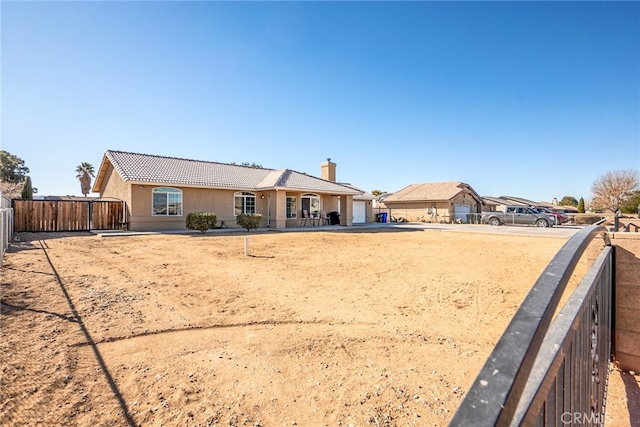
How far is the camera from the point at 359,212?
3112cm

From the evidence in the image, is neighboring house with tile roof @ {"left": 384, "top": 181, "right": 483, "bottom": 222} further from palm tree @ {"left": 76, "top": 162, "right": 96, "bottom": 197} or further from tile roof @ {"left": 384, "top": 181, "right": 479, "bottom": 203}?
palm tree @ {"left": 76, "top": 162, "right": 96, "bottom": 197}

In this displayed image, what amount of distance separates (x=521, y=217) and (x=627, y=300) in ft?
85.3

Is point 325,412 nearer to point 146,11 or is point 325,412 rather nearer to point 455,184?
point 146,11

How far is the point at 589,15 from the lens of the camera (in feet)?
33.8

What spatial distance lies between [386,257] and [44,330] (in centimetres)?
839

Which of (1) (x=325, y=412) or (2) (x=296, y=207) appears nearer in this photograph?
(1) (x=325, y=412)

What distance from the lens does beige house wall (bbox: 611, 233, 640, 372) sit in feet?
10.8

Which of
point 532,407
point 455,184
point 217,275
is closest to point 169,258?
point 217,275

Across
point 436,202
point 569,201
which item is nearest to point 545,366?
point 436,202

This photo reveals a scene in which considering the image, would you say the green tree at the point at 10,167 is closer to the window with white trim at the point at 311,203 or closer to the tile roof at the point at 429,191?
the window with white trim at the point at 311,203

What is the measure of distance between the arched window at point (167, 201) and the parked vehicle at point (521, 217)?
25.1m

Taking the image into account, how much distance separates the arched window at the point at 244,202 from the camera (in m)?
21.5

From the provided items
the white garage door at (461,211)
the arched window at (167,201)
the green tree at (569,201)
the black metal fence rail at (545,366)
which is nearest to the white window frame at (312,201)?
the arched window at (167,201)

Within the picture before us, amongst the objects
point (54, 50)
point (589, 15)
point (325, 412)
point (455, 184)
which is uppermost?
point (589, 15)
